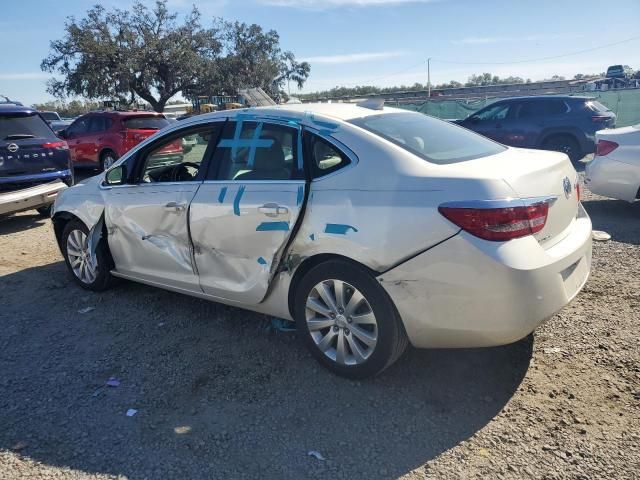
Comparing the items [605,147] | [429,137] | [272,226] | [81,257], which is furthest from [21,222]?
[605,147]

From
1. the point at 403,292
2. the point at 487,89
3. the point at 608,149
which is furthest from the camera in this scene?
the point at 487,89

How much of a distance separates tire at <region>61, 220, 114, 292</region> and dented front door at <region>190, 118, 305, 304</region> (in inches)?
53.5

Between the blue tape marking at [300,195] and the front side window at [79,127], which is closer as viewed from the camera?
the blue tape marking at [300,195]

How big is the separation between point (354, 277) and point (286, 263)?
522 mm

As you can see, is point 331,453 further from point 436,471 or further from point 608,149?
point 608,149

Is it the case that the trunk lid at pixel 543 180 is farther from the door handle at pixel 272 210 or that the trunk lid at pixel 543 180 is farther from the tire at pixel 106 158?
the tire at pixel 106 158

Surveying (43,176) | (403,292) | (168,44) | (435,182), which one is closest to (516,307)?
(403,292)

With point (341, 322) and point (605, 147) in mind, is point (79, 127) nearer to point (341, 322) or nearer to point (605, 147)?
point (605, 147)

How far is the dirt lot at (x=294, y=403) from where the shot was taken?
2547mm

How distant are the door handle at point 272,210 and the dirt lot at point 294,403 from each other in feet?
3.38

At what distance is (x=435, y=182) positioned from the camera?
9.07 ft

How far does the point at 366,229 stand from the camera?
114 inches

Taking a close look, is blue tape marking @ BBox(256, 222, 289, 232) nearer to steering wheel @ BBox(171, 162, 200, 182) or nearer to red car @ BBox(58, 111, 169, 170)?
steering wheel @ BBox(171, 162, 200, 182)

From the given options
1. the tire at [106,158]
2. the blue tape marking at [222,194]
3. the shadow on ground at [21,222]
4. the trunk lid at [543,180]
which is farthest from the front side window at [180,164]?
the tire at [106,158]
